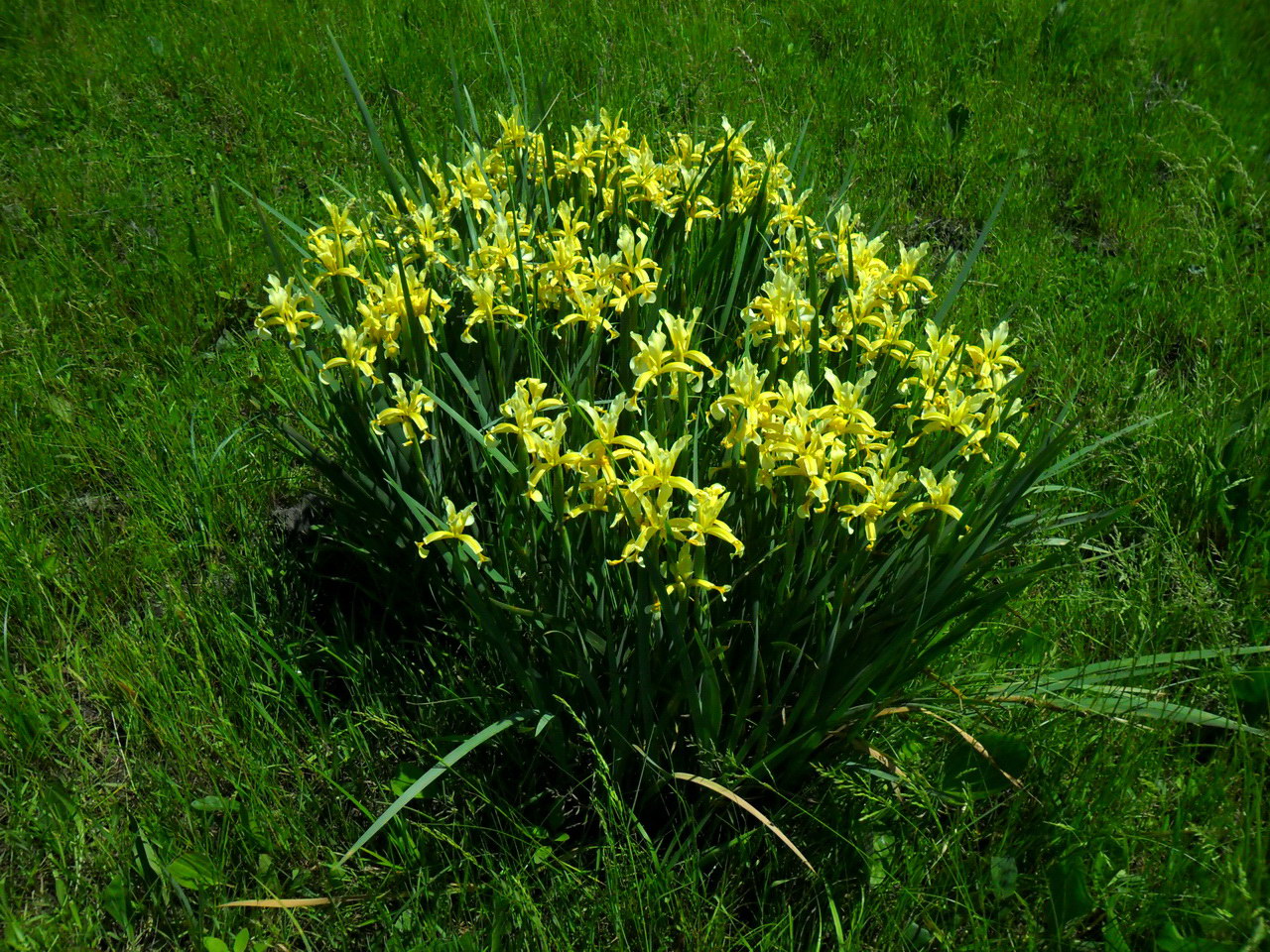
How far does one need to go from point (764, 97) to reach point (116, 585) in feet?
10.6

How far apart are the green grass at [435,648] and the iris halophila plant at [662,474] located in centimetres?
21

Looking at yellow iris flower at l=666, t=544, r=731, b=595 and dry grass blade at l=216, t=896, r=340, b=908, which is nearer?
yellow iris flower at l=666, t=544, r=731, b=595

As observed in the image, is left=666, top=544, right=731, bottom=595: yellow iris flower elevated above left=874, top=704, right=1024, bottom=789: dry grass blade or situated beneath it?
elevated above

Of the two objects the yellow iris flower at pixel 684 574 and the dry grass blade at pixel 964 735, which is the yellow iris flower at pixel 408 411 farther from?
the dry grass blade at pixel 964 735

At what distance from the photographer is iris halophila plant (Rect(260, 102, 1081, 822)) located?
1.45 metres

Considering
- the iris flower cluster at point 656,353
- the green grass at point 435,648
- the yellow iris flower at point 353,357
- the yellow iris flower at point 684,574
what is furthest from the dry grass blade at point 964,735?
the yellow iris flower at point 353,357

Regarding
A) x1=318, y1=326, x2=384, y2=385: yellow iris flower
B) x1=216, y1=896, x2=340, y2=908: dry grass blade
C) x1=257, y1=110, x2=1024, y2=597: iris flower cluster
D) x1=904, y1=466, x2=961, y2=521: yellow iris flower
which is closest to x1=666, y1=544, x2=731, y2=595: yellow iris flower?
x1=257, y1=110, x2=1024, y2=597: iris flower cluster

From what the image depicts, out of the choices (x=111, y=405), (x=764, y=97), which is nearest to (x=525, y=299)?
(x=111, y=405)

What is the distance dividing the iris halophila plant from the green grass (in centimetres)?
21

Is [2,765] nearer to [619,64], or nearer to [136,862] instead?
[136,862]

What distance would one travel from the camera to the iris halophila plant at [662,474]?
4.75ft

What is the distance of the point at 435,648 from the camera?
188 cm

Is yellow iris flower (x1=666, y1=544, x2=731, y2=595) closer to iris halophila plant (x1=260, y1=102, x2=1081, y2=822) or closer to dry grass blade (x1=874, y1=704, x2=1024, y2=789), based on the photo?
iris halophila plant (x1=260, y1=102, x2=1081, y2=822)

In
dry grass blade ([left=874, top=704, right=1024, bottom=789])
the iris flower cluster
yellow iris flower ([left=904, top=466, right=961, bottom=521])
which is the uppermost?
the iris flower cluster
